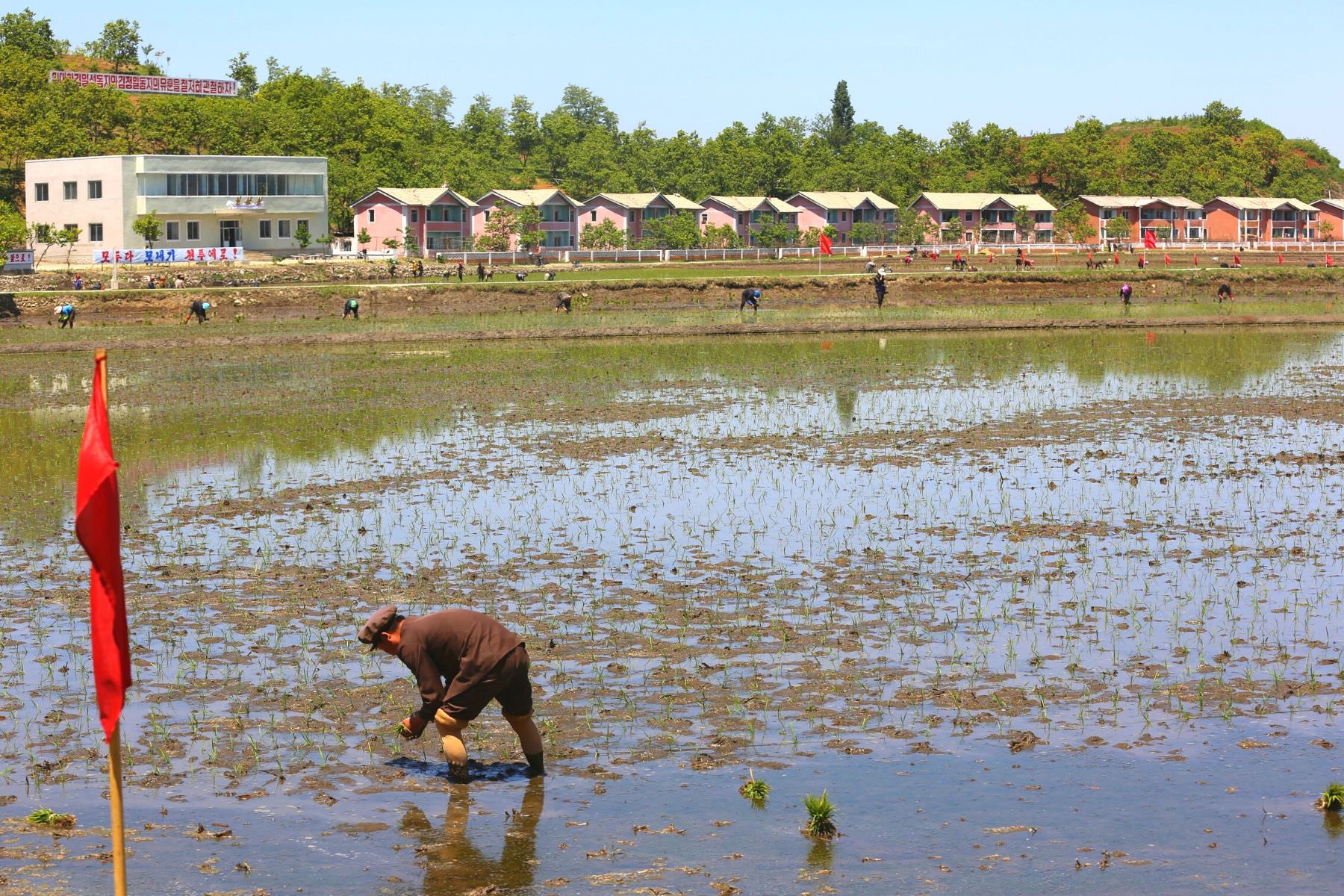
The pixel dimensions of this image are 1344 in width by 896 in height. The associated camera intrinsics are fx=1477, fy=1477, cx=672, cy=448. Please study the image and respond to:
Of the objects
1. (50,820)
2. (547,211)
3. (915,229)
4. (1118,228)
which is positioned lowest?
(50,820)

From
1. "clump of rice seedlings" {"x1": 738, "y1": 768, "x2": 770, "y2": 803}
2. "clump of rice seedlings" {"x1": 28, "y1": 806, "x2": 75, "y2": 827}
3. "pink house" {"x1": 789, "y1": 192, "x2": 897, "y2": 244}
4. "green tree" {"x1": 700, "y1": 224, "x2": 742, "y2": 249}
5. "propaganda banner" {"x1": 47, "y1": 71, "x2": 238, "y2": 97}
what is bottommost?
"clump of rice seedlings" {"x1": 28, "y1": 806, "x2": 75, "y2": 827}

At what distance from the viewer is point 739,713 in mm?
12734

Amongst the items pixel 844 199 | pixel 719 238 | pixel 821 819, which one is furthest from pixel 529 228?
pixel 821 819

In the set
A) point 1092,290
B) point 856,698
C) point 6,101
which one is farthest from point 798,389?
point 6,101

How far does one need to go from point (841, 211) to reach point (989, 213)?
48.4ft

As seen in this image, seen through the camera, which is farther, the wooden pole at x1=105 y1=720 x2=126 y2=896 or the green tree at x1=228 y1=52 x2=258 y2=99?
the green tree at x1=228 y1=52 x2=258 y2=99

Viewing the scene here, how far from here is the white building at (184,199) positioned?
90938mm

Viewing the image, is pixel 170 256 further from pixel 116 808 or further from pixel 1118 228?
pixel 1118 228

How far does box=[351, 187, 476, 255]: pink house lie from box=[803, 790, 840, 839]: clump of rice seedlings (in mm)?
98626

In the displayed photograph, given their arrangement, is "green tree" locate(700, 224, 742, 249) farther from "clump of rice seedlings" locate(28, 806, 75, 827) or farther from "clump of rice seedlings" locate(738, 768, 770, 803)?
"clump of rice seedlings" locate(28, 806, 75, 827)

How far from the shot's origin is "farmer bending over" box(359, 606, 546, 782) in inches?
430

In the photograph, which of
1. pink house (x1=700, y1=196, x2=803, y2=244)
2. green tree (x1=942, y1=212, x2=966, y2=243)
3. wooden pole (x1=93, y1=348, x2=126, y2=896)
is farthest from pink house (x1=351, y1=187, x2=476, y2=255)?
wooden pole (x1=93, y1=348, x2=126, y2=896)

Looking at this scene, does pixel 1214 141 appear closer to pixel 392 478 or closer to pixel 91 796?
pixel 392 478

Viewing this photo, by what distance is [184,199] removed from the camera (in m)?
92.9
